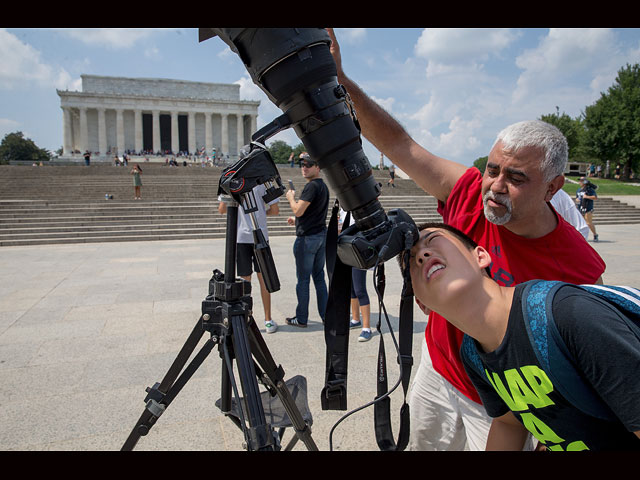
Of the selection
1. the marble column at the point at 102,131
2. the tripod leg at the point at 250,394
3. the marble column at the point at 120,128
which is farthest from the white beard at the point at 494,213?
the marble column at the point at 102,131

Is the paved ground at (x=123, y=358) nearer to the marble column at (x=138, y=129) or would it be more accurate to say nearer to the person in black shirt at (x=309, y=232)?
the person in black shirt at (x=309, y=232)

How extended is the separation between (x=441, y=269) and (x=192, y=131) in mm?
68755

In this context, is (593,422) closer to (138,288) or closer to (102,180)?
(138,288)

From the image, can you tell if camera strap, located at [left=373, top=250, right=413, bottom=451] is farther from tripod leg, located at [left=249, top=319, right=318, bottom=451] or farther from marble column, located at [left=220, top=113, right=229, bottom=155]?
marble column, located at [left=220, top=113, right=229, bottom=155]

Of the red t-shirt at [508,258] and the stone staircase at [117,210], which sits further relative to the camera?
the stone staircase at [117,210]

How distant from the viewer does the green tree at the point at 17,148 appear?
74438 millimetres

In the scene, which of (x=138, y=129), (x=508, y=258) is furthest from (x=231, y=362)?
(x=138, y=129)

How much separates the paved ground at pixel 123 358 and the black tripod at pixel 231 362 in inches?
40.0

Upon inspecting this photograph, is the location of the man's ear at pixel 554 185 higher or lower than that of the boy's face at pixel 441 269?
higher

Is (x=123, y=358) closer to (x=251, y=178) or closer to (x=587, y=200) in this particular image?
(x=251, y=178)

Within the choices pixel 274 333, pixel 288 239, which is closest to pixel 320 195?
pixel 274 333

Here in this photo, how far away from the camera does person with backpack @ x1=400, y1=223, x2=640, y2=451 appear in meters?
0.95

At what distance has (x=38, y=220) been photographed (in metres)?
15.7

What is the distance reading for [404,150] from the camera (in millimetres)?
2197
